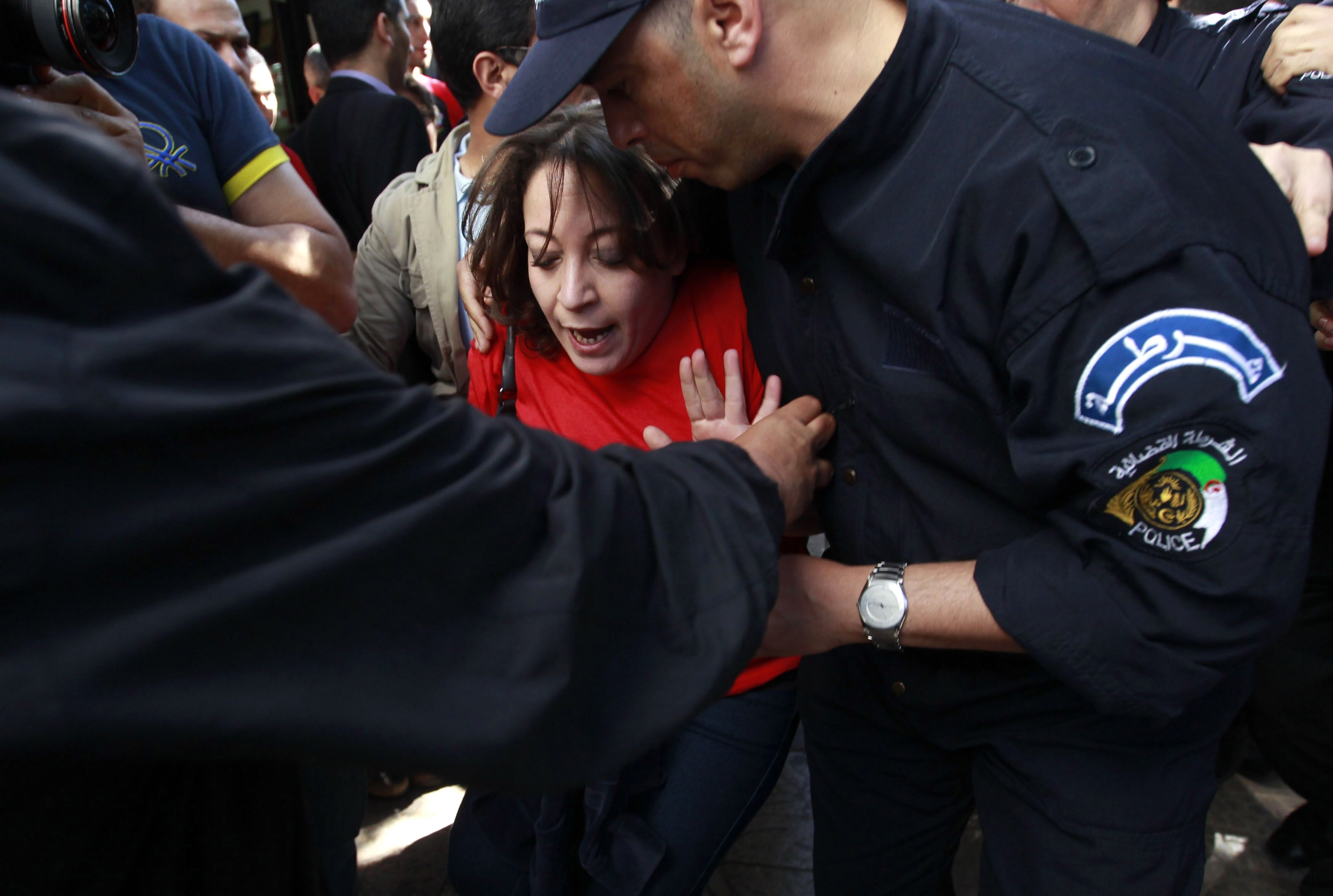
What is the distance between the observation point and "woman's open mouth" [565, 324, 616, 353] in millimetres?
1705

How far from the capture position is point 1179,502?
988 millimetres

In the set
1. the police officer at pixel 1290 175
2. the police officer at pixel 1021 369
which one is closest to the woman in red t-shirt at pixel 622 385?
the police officer at pixel 1021 369

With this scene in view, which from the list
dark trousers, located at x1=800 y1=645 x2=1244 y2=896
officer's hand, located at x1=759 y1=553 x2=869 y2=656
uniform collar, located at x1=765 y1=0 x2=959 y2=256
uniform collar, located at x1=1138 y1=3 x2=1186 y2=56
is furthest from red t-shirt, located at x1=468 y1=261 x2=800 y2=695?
uniform collar, located at x1=1138 y1=3 x2=1186 y2=56

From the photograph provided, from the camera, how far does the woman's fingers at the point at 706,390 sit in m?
1.57

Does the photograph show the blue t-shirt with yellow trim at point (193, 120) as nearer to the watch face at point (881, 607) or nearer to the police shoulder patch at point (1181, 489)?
the watch face at point (881, 607)

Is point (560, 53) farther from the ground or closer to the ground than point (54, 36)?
farther from the ground

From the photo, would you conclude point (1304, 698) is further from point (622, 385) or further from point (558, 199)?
point (558, 199)

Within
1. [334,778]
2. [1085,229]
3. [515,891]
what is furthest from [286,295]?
[334,778]

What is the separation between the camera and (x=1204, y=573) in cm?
100

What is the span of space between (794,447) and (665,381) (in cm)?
54

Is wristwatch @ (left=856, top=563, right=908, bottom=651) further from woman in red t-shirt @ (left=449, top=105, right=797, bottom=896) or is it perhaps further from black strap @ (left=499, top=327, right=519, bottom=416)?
black strap @ (left=499, top=327, right=519, bottom=416)

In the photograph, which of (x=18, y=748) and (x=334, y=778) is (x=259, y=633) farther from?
(x=334, y=778)

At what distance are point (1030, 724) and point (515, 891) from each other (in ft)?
3.42

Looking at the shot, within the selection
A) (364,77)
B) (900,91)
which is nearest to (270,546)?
(900,91)
